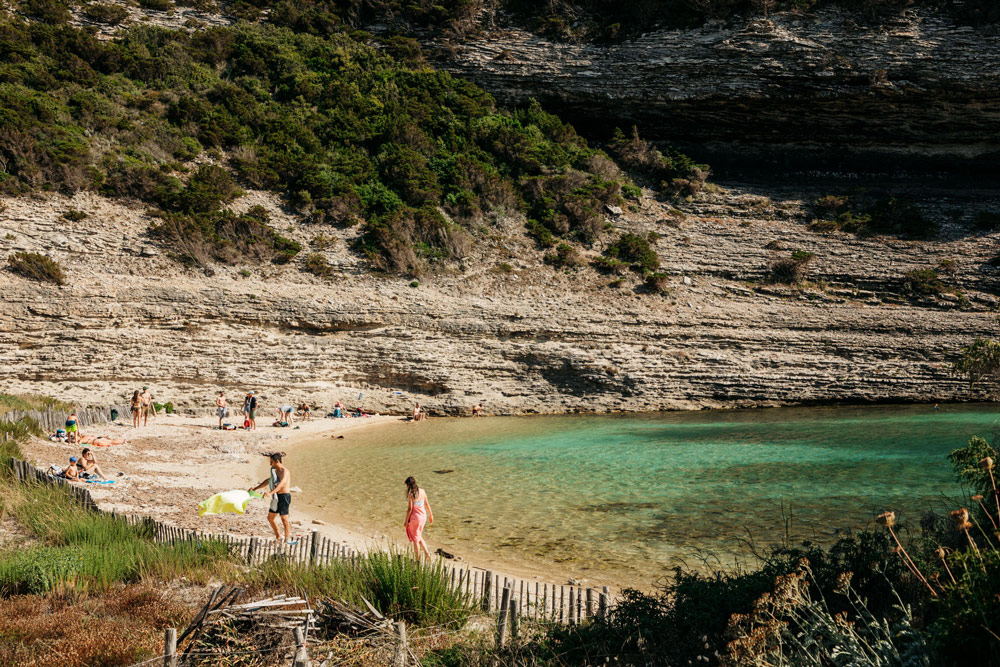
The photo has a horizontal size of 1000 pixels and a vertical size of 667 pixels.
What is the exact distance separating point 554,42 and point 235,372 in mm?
31622

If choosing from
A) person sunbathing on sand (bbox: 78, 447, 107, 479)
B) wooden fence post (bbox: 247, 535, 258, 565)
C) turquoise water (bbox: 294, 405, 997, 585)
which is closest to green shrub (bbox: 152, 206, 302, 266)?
turquoise water (bbox: 294, 405, 997, 585)

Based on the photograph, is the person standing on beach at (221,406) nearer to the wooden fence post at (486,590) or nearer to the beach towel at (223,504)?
the beach towel at (223,504)

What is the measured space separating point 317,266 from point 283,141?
426 inches

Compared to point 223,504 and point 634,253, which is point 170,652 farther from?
point 634,253

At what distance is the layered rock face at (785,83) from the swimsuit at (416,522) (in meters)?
39.1

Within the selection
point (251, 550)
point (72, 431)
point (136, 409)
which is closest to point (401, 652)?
point (251, 550)

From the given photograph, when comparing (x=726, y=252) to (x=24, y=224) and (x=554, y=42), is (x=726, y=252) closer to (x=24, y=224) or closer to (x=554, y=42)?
(x=554, y=42)

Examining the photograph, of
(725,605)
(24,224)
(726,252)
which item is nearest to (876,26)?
(726,252)

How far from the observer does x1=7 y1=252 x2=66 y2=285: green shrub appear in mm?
24375

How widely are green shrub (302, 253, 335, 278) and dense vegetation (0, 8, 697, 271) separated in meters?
0.92

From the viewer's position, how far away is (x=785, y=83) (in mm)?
38531

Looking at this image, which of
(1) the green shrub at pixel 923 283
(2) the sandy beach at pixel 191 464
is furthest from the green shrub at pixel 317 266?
(1) the green shrub at pixel 923 283

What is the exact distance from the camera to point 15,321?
23891 millimetres

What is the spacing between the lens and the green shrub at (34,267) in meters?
24.4
